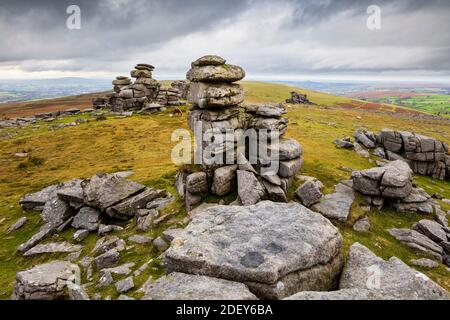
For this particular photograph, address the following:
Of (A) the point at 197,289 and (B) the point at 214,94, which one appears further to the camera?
(B) the point at 214,94

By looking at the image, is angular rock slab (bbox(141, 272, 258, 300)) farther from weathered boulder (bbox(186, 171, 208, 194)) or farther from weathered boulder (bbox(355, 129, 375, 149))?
weathered boulder (bbox(355, 129, 375, 149))

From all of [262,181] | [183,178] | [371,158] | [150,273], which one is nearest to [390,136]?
[371,158]

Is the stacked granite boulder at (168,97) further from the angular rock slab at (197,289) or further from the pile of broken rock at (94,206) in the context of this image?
the angular rock slab at (197,289)

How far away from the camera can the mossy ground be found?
19656 millimetres

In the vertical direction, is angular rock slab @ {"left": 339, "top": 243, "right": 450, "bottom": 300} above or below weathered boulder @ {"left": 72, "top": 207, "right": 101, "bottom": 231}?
above

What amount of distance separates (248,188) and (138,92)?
6953 centimetres

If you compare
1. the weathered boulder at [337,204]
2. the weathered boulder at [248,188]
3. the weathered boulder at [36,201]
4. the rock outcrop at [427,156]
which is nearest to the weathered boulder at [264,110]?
the weathered boulder at [248,188]

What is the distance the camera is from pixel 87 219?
78.2ft

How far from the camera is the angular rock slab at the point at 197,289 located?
10812mm

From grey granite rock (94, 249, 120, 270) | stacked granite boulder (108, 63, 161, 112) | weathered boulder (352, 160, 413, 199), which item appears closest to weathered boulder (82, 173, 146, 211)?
grey granite rock (94, 249, 120, 270)

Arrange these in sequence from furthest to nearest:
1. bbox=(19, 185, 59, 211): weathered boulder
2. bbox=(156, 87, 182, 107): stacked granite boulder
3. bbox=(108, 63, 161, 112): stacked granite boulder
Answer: bbox=(156, 87, 182, 107): stacked granite boulder → bbox=(108, 63, 161, 112): stacked granite boulder → bbox=(19, 185, 59, 211): weathered boulder

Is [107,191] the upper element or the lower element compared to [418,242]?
upper

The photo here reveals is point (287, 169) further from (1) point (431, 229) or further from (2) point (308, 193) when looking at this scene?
(1) point (431, 229)

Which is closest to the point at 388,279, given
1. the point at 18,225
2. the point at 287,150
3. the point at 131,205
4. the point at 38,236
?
the point at 287,150
